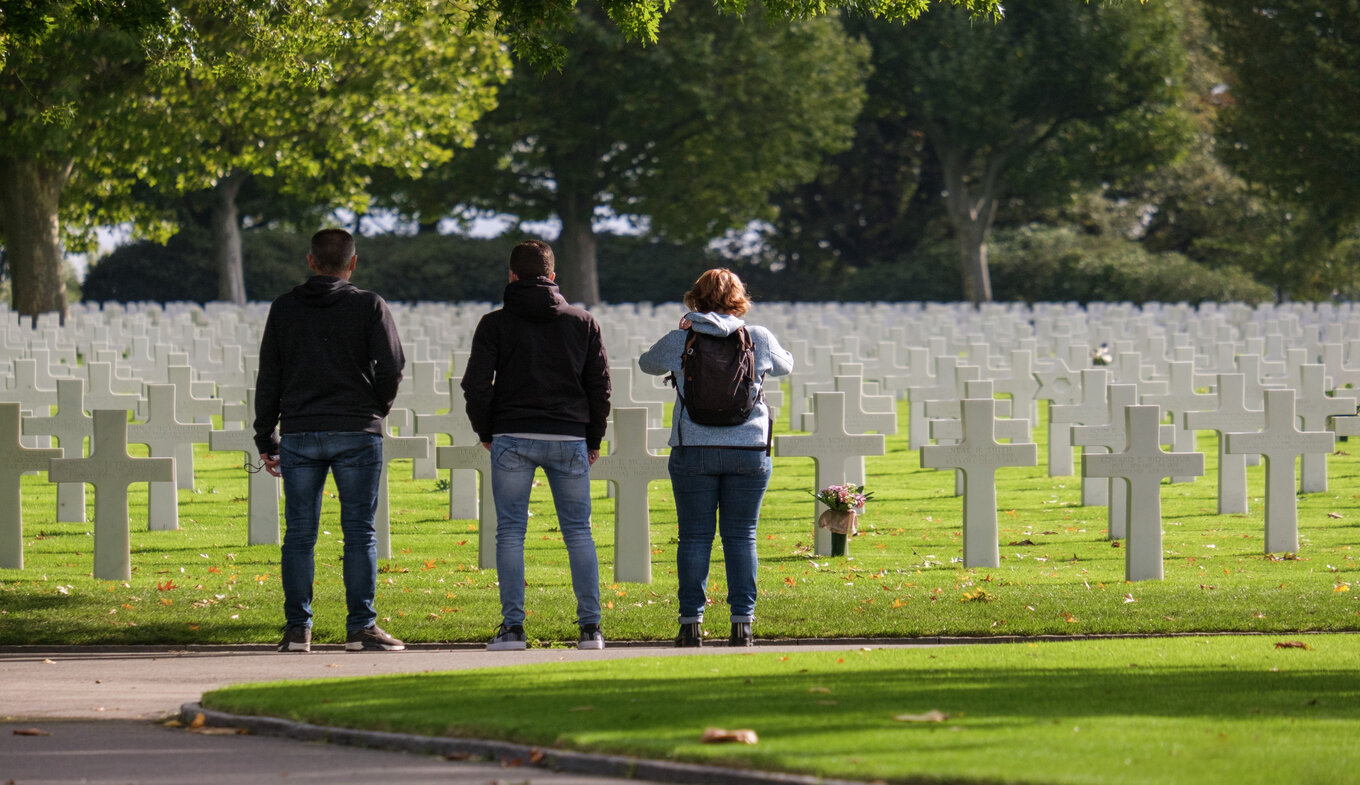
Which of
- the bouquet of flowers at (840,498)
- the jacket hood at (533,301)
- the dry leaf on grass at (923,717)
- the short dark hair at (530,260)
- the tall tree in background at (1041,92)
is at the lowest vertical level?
the dry leaf on grass at (923,717)

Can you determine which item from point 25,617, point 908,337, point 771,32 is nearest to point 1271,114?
point 771,32

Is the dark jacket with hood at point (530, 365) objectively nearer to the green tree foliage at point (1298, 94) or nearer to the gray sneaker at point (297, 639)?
the gray sneaker at point (297, 639)

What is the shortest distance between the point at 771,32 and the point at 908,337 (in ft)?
66.5

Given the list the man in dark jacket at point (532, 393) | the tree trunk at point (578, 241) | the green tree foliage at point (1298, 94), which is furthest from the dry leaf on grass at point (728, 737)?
the tree trunk at point (578, 241)

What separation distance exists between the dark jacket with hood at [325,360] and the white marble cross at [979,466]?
11.9ft

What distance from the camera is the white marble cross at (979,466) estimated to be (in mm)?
9750

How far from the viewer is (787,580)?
923 cm

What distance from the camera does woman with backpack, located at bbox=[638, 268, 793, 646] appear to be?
7.26 meters

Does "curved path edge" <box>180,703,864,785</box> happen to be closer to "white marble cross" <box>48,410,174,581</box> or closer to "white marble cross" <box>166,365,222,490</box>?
"white marble cross" <box>48,410,174,581</box>

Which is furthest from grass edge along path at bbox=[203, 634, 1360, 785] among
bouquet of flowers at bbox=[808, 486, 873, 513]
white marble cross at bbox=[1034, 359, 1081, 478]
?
white marble cross at bbox=[1034, 359, 1081, 478]

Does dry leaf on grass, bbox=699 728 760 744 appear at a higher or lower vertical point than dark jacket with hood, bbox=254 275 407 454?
lower

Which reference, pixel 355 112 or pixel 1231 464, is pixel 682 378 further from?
pixel 355 112

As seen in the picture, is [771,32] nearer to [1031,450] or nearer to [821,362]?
[821,362]

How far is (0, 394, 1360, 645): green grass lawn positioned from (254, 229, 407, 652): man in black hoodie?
0.94 meters
